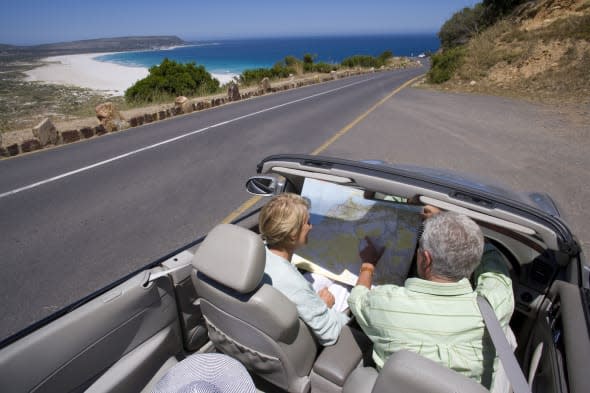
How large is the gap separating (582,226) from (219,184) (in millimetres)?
5530

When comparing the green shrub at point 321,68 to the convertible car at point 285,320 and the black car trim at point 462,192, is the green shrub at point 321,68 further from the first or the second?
the convertible car at point 285,320

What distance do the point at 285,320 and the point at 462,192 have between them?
1209mm

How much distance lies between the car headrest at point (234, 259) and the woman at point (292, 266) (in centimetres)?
34

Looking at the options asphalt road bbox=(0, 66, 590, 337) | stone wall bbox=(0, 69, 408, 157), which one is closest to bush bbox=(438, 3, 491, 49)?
asphalt road bbox=(0, 66, 590, 337)

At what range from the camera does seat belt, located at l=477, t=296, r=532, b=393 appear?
1.38m

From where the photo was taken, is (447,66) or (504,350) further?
(447,66)

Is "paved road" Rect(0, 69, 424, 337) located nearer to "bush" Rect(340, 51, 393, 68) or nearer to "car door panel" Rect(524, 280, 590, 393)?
"car door panel" Rect(524, 280, 590, 393)

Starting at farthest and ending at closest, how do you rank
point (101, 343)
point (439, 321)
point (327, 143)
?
point (327, 143) < point (101, 343) < point (439, 321)

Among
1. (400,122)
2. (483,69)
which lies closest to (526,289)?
(400,122)

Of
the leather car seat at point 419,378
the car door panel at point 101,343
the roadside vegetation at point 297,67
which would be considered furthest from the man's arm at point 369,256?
the roadside vegetation at point 297,67

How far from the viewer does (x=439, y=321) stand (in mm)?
1765

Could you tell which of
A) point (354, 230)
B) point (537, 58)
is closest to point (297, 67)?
point (537, 58)

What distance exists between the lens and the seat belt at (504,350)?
1.38 meters

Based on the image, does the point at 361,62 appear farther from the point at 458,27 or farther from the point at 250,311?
the point at 250,311
